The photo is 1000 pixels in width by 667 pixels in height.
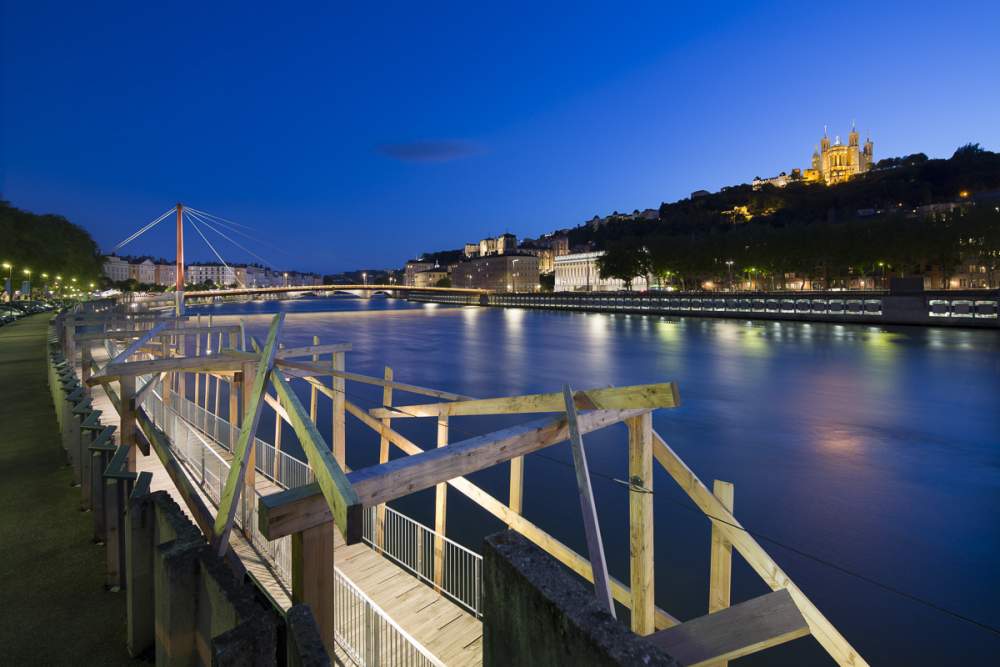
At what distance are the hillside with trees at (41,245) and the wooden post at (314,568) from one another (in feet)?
113

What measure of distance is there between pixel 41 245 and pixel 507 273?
109749mm

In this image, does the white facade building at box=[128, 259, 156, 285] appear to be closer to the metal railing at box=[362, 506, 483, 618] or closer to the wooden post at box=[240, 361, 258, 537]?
the wooden post at box=[240, 361, 258, 537]

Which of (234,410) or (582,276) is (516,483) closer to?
(234,410)

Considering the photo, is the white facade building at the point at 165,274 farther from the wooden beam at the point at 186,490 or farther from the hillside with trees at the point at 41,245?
the wooden beam at the point at 186,490

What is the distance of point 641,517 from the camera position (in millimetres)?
4266

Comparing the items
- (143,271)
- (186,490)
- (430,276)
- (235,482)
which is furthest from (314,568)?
(143,271)

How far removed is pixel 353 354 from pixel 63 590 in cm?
3338

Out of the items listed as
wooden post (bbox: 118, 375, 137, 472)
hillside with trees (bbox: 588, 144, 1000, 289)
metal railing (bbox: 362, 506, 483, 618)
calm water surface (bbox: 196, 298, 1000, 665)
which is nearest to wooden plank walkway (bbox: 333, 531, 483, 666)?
metal railing (bbox: 362, 506, 483, 618)

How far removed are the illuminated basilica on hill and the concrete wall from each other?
174791 mm

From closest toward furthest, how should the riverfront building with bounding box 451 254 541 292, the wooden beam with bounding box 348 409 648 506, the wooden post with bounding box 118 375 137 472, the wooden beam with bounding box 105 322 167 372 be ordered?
the wooden beam with bounding box 348 409 648 506 → the wooden post with bounding box 118 375 137 472 → the wooden beam with bounding box 105 322 167 372 → the riverfront building with bounding box 451 254 541 292

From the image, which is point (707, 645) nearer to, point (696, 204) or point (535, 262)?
point (535, 262)

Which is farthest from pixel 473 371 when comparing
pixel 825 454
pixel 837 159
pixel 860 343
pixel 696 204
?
pixel 837 159

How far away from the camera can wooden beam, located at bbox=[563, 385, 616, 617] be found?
2879mm

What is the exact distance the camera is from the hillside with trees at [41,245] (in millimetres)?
30500
